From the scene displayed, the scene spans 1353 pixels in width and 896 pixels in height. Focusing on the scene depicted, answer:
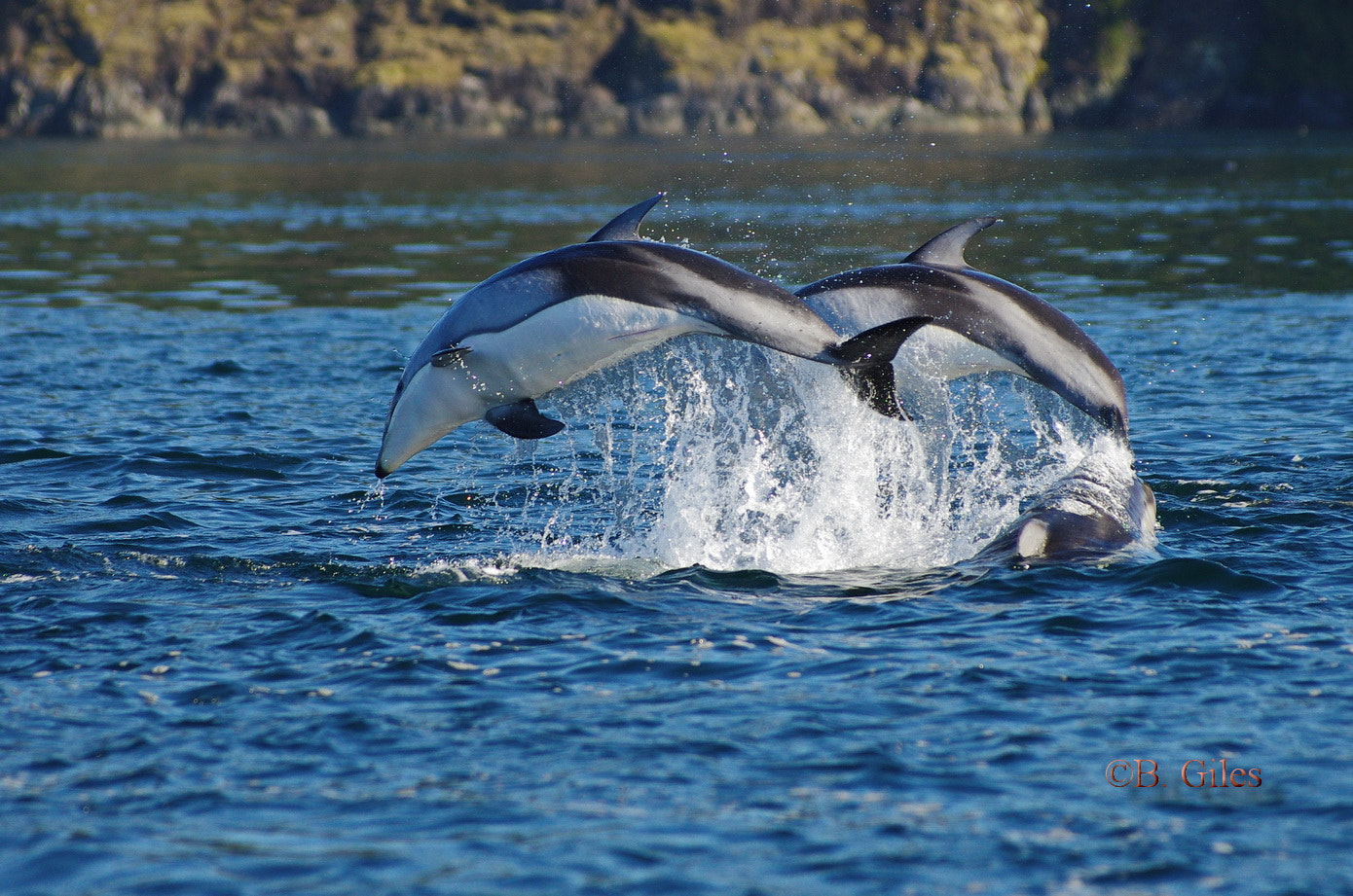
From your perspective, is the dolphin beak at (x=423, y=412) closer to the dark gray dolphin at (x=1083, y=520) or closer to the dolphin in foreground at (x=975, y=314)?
the dolphin in foreground at (x=975, y=314)

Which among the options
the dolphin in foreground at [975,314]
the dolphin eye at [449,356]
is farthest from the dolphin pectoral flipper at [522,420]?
the dolphin in foreground at [975,314]

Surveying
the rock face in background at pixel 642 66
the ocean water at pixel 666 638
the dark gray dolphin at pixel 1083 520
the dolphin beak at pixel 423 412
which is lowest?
the ocean water at pixel 666 638

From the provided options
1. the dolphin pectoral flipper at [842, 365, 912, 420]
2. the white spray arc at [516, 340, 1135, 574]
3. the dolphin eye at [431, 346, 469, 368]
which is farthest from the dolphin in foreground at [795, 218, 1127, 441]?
the dolphin eye at [431, 346, 469, 368]

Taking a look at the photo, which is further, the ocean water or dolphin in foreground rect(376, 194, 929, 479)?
dolphin in foreground rect(376, 194, 929, 479)

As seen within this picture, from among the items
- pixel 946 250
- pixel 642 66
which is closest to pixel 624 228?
pixel 946 250

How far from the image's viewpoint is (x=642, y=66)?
157125 mm

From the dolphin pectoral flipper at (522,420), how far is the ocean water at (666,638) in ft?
3.35

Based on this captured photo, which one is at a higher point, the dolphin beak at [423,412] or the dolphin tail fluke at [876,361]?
the dolphin tail fluke at [876,361]

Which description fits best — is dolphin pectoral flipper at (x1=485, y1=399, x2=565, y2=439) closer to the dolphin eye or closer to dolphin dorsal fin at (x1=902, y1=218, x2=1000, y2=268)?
the dolphin eye

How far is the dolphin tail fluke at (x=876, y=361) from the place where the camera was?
10.6 m

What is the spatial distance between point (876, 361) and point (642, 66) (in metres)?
151

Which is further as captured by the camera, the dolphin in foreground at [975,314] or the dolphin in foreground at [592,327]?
the dolphin in foreground at [975,314]

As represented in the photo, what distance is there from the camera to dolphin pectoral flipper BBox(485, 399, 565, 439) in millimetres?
11344

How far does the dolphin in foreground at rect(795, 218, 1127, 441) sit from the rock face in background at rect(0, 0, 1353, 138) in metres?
140
